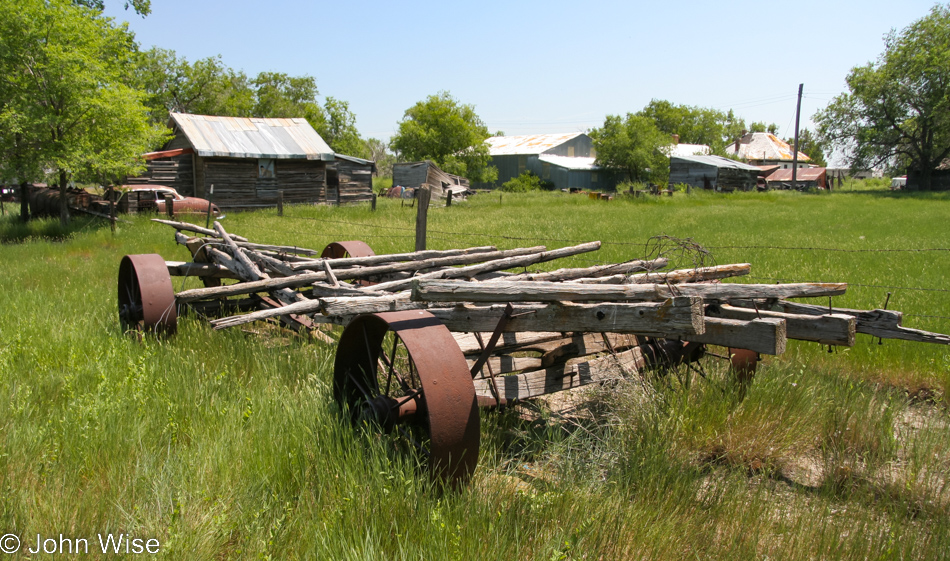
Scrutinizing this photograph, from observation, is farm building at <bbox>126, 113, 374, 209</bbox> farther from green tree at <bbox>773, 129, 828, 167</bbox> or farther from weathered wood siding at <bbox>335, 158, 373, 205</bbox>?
green tree at <bbox>773, 129, 828, 167</bbox>

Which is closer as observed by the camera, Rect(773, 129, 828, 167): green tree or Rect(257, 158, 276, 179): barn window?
Rect(257, 158, 276, 179): barn window

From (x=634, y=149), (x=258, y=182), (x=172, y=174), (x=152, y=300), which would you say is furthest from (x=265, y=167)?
(x=634, y=149)

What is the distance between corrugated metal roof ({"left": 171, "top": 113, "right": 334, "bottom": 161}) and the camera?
26797 millimetres

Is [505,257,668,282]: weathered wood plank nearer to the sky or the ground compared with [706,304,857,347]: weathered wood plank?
nearer to the sky

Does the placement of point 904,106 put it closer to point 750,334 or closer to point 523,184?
point 523,184

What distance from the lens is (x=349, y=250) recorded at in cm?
766

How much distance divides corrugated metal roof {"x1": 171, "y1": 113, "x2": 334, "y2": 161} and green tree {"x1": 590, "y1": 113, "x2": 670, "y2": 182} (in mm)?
27889

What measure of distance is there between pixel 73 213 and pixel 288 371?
68.6ft

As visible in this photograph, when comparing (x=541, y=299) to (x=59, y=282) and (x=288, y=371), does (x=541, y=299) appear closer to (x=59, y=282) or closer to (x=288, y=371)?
(x=288, y=371)

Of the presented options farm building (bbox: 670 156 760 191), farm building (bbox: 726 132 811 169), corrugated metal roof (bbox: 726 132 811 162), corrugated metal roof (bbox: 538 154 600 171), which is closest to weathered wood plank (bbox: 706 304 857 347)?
corrugated metal roof (bbox: 538 154 600 171)

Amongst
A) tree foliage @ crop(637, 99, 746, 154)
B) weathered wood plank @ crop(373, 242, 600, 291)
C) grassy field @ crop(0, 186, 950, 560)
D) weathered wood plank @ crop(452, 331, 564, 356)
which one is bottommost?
grassy field @ crop(0, 186, 950, 560)

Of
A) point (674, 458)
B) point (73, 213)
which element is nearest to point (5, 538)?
point (674, 458)

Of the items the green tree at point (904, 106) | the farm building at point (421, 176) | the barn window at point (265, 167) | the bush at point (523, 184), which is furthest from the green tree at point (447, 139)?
the green tree at point (904, 106)

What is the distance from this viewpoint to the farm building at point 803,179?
5428 cm
